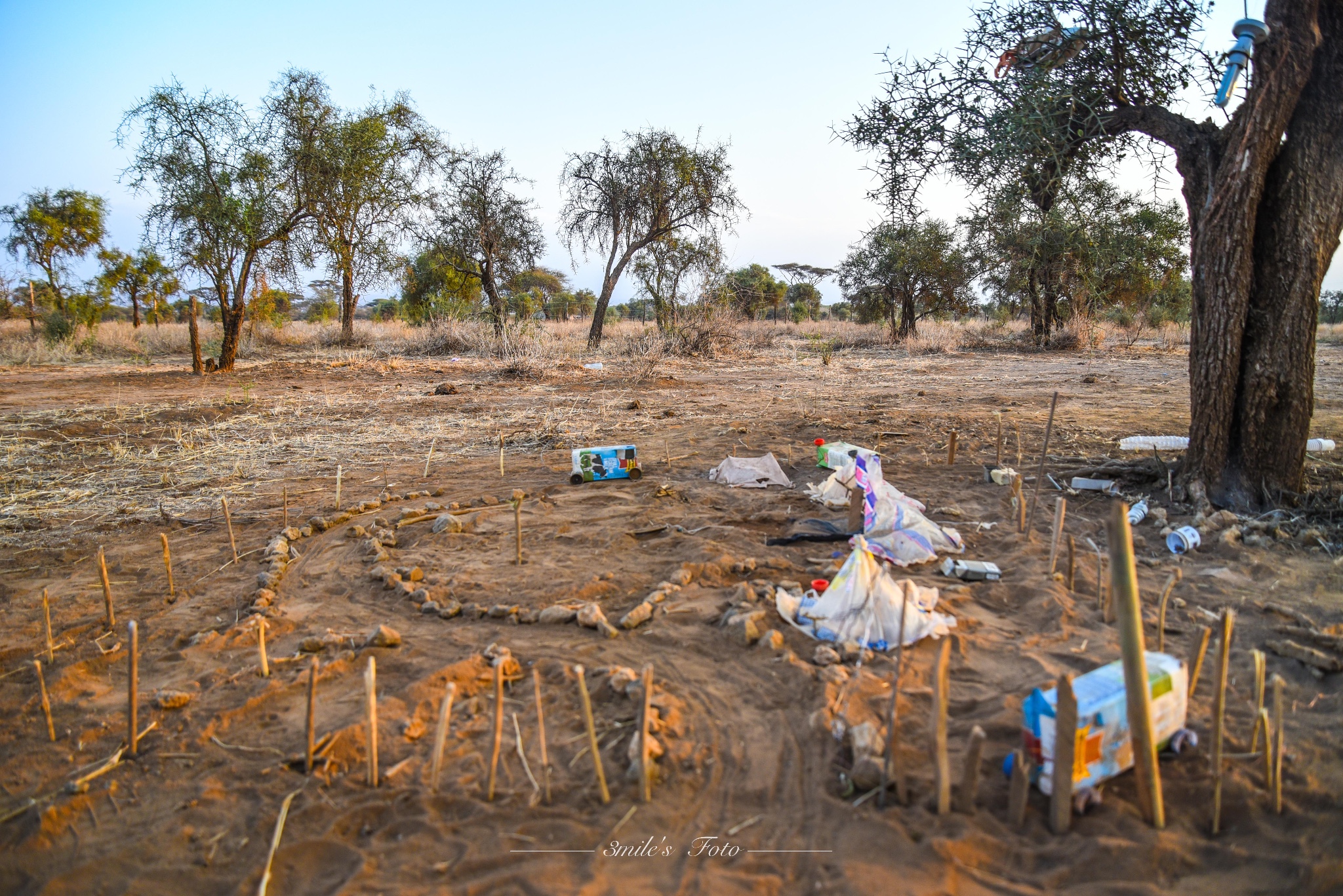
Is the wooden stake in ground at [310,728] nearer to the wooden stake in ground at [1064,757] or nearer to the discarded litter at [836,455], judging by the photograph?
the wooden stake in ground at [1064,757]

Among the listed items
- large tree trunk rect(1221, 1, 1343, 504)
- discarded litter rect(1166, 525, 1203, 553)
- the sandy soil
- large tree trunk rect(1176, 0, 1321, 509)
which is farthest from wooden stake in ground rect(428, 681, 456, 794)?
large tree trunk rect(1221, 1, 1343, 504)

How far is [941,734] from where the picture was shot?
6.34ft

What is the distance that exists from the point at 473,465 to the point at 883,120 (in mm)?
4566

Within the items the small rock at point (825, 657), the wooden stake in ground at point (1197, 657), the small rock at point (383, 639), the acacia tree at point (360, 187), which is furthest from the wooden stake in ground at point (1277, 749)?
the acacia tree at point (360, 187)

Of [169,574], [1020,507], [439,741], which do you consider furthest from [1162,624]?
[169,574]

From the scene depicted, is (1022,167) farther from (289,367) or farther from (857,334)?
(857,334)

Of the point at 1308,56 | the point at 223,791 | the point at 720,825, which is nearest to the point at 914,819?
the point at 720,825

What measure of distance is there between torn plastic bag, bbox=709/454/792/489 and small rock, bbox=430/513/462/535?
200 cm

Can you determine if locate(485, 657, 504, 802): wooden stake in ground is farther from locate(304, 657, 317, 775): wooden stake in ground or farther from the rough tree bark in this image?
the rough tree bark

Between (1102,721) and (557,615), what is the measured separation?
213cm

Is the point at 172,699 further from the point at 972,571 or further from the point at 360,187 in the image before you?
the point at 360,187

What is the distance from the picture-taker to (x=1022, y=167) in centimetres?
545

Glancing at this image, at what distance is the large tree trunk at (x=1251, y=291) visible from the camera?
418cm

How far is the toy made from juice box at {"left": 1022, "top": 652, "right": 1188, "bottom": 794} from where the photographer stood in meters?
1.99
